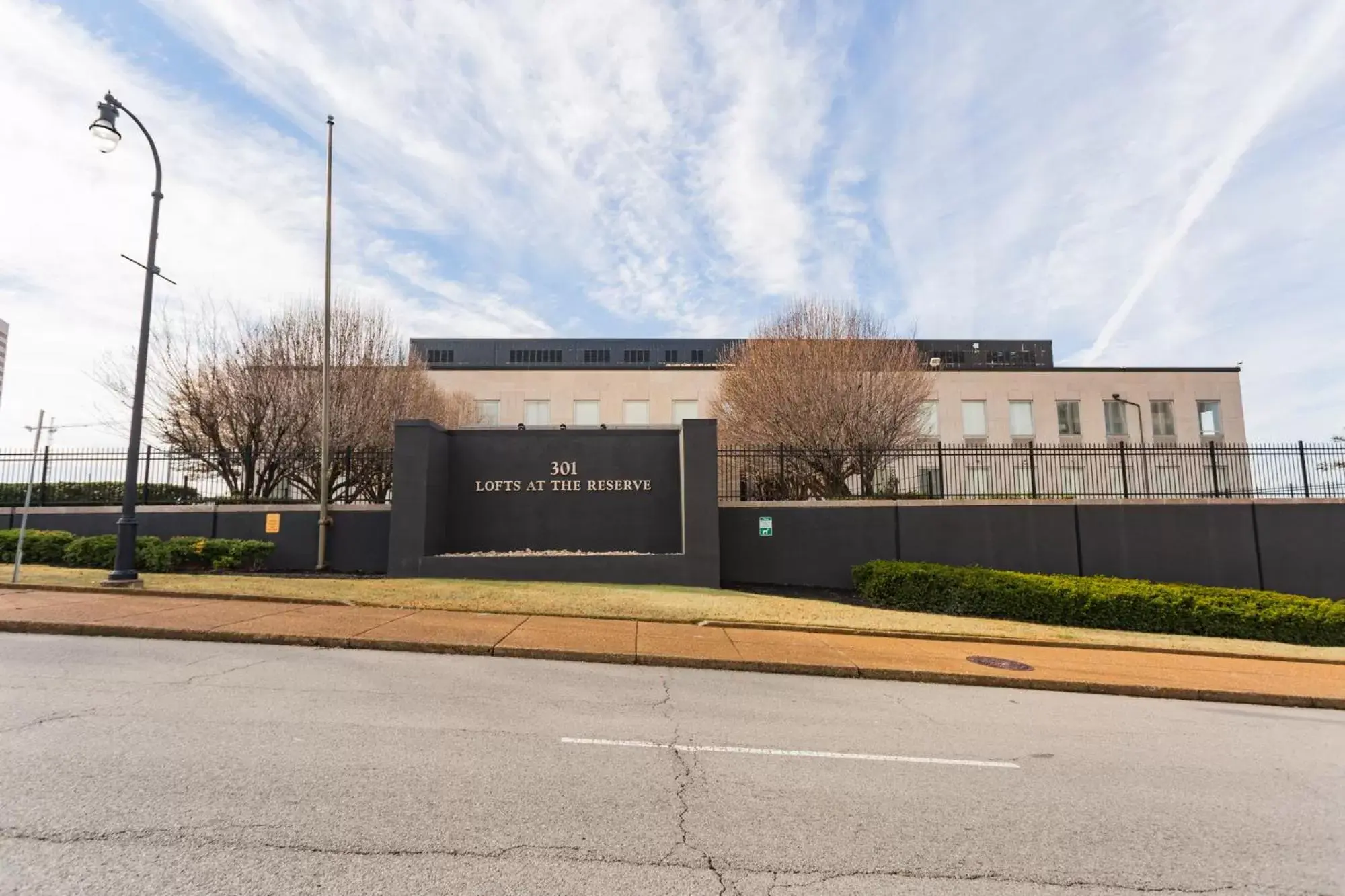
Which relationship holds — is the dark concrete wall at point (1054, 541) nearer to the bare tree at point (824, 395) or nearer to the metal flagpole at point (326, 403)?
the bare tree at point (824, 395)

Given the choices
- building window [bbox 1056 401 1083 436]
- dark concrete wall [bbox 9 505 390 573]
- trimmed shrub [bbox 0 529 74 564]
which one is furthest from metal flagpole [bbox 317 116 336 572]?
building window [bbox 1056 401 1083 436]

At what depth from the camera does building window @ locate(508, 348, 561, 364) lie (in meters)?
63.3

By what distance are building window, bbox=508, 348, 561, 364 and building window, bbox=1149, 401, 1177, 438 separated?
45.5m

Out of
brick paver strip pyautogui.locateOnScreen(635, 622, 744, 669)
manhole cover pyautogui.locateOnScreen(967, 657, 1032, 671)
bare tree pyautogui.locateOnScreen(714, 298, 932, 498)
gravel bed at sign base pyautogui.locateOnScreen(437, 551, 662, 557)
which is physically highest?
bare tree pyautogui.locateOnScreen(714, 298, 932, 498)

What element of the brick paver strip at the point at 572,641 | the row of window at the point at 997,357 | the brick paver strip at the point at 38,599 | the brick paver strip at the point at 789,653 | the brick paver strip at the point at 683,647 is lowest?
the brick paver strip at the point at 789,653

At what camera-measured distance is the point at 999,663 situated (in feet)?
32.0

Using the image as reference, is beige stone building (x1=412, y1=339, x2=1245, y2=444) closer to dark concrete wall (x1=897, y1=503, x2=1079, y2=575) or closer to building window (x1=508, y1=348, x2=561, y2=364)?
building window (x1=508, y1=348, x2=561, y2=364)

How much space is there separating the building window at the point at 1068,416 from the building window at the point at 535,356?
40596mm

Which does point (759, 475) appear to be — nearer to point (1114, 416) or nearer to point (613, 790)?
point (613, 790)

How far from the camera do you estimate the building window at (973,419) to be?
4250 centimetres

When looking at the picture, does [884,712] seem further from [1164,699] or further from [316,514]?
[316,514]

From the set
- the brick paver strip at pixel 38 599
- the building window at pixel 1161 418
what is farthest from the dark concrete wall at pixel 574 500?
the building window at pixel 1161 418

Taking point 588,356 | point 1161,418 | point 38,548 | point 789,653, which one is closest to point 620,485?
point 789,653

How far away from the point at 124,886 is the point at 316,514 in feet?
50.7
